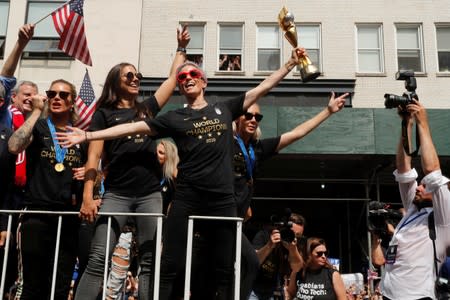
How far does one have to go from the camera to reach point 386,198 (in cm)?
1667

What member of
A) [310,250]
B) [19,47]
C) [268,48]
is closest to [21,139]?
[19,47]

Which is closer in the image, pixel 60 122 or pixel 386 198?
pixel 60 122

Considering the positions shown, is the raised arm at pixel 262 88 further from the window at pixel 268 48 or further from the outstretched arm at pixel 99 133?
the window at pixel 268 48

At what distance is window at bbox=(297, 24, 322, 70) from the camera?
1627cm

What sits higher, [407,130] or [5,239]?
[407,130]

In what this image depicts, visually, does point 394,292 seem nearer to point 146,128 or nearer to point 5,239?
point 146,128

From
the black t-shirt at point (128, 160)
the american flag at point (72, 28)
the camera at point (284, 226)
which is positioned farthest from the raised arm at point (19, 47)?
the american flag at point (72, 28)

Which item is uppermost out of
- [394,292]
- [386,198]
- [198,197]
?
[386,198]

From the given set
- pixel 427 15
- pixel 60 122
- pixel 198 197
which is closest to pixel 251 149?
pixel 198 197

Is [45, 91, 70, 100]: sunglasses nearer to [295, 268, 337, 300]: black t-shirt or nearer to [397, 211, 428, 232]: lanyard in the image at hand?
[397, 211, 428, 232]: lanyard

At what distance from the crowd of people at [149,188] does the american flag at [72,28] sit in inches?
139

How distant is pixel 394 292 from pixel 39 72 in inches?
559

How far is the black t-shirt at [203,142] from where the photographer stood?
3.57 meters

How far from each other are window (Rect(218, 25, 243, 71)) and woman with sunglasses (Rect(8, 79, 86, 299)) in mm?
12036
